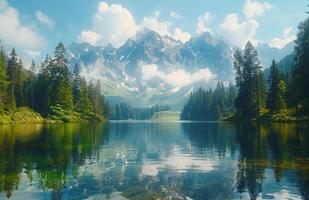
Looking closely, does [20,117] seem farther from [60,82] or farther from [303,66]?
[303,66]

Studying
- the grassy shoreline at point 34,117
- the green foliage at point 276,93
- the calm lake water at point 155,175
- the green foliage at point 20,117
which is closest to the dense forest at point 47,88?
Result: the grassy shoreline at point 34,117

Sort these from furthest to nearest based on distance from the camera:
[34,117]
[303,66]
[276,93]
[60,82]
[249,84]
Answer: [60,82] → [249,84] → [34,117] → [276,93] → [303,66]

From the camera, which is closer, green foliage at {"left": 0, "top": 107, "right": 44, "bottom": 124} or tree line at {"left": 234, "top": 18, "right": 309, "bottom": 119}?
green foliage at {"left": 0, "top": 107, "right": 44, "bottom": 124}

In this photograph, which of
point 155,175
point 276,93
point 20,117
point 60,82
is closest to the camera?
point 155,175

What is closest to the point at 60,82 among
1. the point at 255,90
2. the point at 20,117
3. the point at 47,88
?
the point at 47,88

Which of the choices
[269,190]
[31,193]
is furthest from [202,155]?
[31,193]

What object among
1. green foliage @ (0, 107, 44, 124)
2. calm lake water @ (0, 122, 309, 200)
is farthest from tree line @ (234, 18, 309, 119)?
calm lake water @ (0, 122, 309, 200)

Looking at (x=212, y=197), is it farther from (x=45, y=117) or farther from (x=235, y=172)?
(x=45, y=117)

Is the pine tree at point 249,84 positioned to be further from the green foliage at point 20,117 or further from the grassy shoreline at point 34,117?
the green foliage at point 20,117

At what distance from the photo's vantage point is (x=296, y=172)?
90.5 ft

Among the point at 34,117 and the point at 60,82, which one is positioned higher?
the point at 60,82

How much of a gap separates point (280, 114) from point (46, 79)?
296 feet

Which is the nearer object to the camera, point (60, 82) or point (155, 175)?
point (155, 175)

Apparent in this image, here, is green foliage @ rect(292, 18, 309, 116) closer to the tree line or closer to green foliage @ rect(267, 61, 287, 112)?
the tree line
